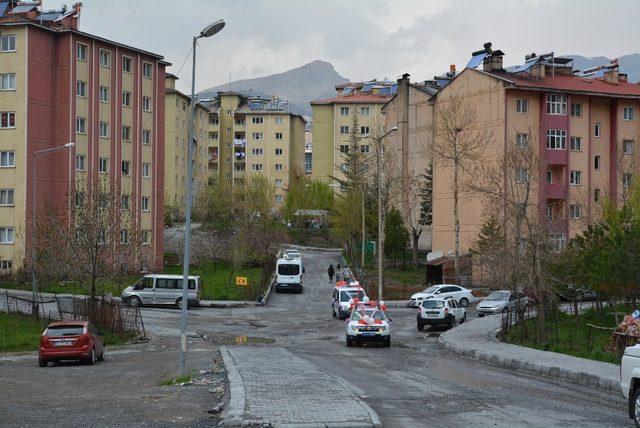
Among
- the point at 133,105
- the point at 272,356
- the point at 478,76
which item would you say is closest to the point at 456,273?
the point at 478,76

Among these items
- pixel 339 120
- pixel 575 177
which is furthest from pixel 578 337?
pixel 339 120

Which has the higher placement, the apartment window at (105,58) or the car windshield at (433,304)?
the apartment window at (105,58)

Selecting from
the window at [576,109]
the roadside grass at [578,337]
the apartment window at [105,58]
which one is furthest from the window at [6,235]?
the window at [576,109]

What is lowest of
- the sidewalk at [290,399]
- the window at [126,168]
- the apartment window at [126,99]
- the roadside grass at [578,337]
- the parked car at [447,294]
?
the parked car at [447,294]

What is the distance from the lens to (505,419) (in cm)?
1404

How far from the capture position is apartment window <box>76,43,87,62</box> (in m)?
63.7

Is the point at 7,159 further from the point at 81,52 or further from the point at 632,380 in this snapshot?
the point at 632,380

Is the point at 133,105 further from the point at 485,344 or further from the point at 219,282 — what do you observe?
the point at 485,344

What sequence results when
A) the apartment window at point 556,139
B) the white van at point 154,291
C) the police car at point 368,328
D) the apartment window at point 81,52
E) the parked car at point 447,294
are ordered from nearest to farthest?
the police car at point 368,328 < the white van at point 154,291 < the parked car at point 447,294 < the apartment window at point 81,52 < the apartment window at point 556,139

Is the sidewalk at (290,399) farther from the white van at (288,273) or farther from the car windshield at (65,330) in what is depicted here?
the white van at (288,273)

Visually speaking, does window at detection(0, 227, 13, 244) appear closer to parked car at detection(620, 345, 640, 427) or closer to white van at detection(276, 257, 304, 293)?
A: white van at detection(276, 257, 304, 293)

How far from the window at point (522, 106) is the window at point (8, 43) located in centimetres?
3809

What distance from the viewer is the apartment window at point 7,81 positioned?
61219 millimetres

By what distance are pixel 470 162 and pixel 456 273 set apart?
11.9 metres
